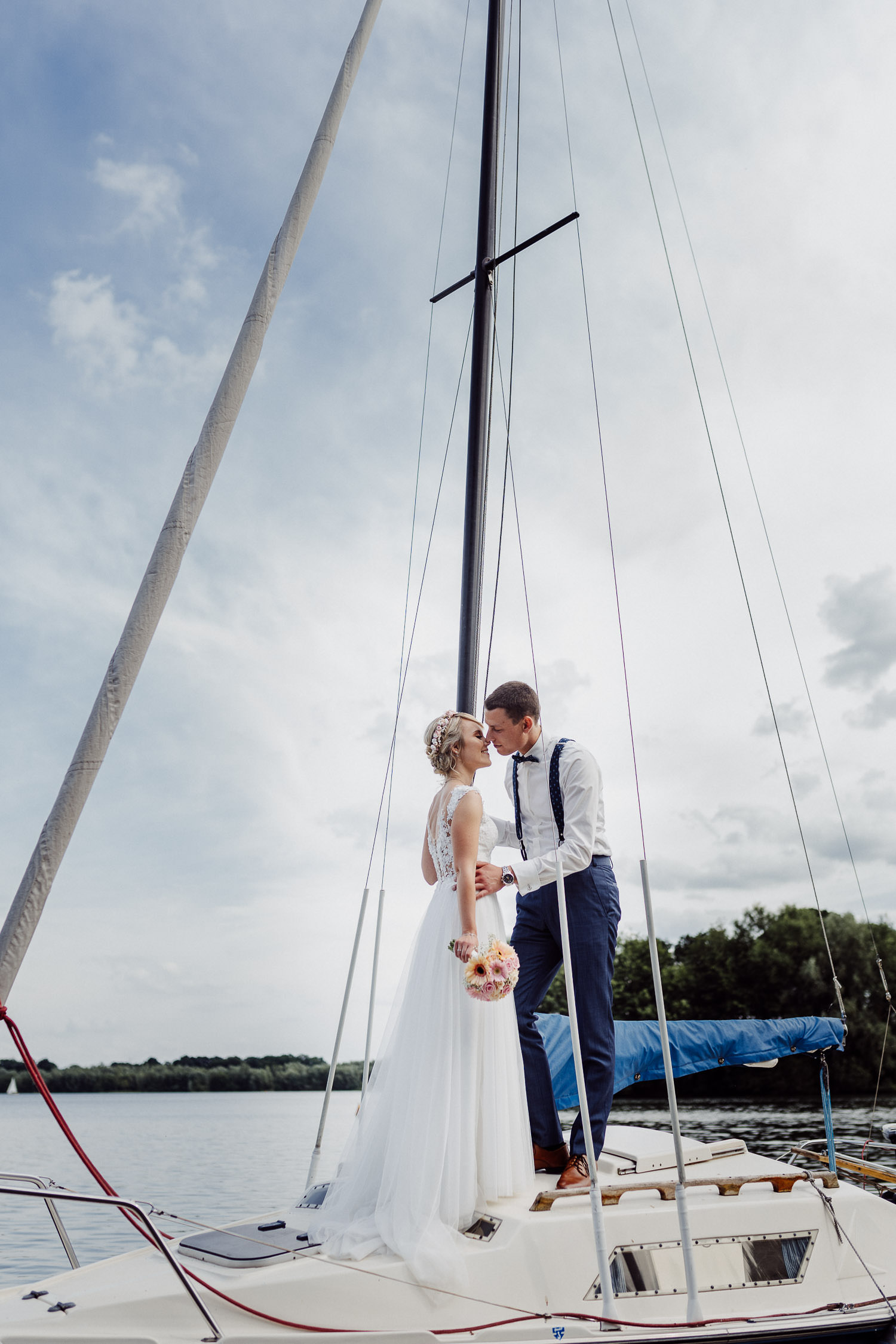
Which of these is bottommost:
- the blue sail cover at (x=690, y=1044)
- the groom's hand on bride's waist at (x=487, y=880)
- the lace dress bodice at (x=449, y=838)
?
the blue sail cover at (x=690, y=1044)

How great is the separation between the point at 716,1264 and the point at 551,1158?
2.87ft

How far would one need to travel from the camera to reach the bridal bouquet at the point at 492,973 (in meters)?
3.68

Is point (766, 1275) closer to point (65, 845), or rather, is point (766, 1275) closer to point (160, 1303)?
point (160, 1303)

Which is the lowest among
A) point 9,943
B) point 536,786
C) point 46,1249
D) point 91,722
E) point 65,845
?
point 46,1249

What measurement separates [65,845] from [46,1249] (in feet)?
34.5

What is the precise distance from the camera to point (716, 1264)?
3.51m

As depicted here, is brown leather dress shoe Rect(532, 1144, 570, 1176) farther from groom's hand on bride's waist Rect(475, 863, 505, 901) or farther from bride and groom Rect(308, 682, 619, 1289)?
groom's hand on bride's waist Rect(475, 863, 505, 901)

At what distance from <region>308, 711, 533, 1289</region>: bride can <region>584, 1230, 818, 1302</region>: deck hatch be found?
52 centimetres

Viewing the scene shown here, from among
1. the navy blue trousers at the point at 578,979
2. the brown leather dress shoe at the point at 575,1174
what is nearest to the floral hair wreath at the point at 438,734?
the navy blue trousers at the point at 578,979

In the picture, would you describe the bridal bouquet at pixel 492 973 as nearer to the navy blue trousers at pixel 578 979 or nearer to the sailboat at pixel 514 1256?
the sailboat at pixel 514 1256

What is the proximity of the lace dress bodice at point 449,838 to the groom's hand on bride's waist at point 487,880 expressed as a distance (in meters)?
0.10

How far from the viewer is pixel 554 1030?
15.6 feet

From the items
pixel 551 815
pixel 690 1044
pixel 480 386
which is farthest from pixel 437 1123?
pixel 480 386

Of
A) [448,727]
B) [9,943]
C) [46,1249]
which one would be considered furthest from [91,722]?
[46,1249]
